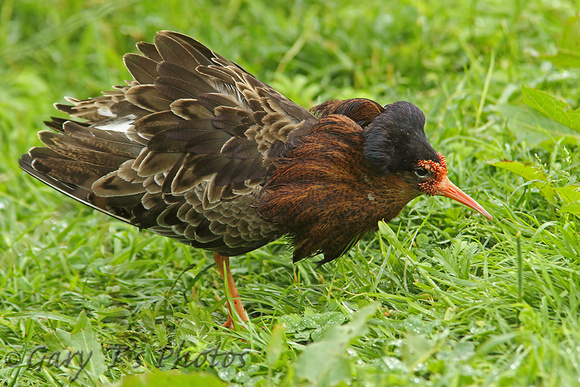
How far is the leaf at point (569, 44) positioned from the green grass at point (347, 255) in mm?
216

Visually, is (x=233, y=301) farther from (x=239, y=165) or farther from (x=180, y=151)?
(x=180, y=151)

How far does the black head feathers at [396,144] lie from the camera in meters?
3.80

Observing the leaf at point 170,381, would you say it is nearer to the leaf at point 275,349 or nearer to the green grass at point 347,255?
the green grass at point 347,255

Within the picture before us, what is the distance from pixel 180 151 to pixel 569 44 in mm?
3314

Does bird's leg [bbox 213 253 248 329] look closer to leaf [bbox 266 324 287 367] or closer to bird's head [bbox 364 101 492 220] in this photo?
leaf [bbox 266 324 287 367]

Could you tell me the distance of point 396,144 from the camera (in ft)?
12.5

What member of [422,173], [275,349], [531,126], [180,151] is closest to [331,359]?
[275,349]

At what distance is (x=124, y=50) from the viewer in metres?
7.75

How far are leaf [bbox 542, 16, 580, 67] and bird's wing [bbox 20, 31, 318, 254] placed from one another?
84.6 inches

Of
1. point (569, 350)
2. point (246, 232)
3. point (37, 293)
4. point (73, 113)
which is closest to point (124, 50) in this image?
point (73, 113)

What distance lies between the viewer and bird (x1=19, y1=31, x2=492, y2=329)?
3.89 metres

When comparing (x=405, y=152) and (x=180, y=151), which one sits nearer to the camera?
(x=405, y=152)

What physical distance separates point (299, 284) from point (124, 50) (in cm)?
481

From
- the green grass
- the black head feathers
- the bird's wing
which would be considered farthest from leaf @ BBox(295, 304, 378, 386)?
the bird's wing
